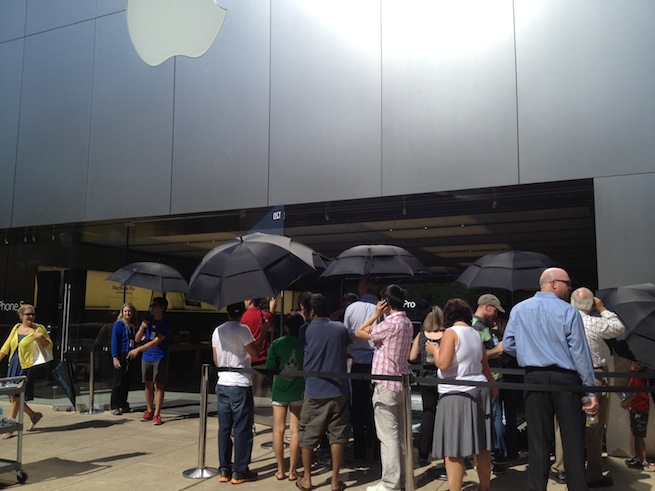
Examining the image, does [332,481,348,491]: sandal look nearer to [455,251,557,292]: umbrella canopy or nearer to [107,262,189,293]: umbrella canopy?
[455,251,557,292]: umbrella canopy

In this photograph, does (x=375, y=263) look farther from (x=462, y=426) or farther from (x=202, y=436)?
(x=462, y=426)

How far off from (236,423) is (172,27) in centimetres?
751

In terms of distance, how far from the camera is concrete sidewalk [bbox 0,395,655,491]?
6.16 meters

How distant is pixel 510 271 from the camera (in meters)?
7.62

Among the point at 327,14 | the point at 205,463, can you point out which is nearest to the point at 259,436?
the point at 205,463

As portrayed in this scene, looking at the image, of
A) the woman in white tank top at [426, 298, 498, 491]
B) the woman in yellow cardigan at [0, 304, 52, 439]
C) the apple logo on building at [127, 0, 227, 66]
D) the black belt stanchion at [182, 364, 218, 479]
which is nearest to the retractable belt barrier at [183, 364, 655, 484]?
the black belt stanchion at [182, 364, 218, 479]

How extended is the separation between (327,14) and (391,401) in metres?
6.24

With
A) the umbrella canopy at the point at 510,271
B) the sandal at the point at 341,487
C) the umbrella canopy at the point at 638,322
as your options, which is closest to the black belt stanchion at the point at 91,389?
the sandal at the point at 341,487

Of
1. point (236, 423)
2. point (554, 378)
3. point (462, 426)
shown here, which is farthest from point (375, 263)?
point (554, 378)

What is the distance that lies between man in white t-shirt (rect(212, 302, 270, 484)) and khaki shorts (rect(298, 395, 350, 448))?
2.29ft

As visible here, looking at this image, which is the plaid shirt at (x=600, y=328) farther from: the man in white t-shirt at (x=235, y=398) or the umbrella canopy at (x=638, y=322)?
the man in white t-shirt at (x=235, y=398)

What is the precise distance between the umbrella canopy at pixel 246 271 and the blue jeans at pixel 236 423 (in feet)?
3.21

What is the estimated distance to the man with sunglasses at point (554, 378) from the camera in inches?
184

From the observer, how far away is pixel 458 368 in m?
5.17
